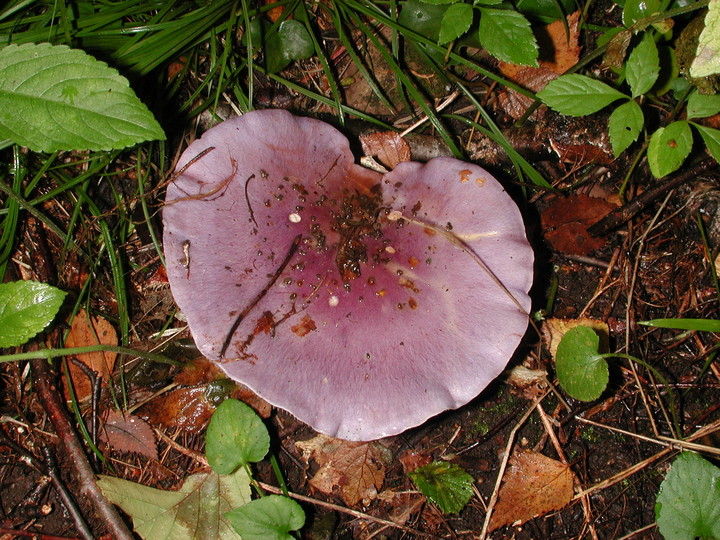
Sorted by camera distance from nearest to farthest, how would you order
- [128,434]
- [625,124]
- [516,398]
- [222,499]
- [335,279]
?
[335,279]
[625,124]
[222,499]
[128,434]
[516,398]

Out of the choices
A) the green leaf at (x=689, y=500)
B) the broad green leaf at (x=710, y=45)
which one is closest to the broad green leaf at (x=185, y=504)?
the green leaf at (x=689, y=500)

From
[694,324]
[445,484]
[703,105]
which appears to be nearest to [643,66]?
[703,105]

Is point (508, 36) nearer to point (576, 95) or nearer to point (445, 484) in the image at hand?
point (576, 95)

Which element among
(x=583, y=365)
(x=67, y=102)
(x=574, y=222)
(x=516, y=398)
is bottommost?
(x=516, y=398)

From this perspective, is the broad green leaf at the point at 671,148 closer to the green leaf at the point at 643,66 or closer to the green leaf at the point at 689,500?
the green leaf at the point at 643,66

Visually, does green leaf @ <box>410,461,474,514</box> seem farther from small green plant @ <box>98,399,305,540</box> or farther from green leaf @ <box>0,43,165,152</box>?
green leaf @ <box>0,43,165,152</box>

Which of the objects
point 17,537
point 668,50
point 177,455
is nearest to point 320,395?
point 177,455
